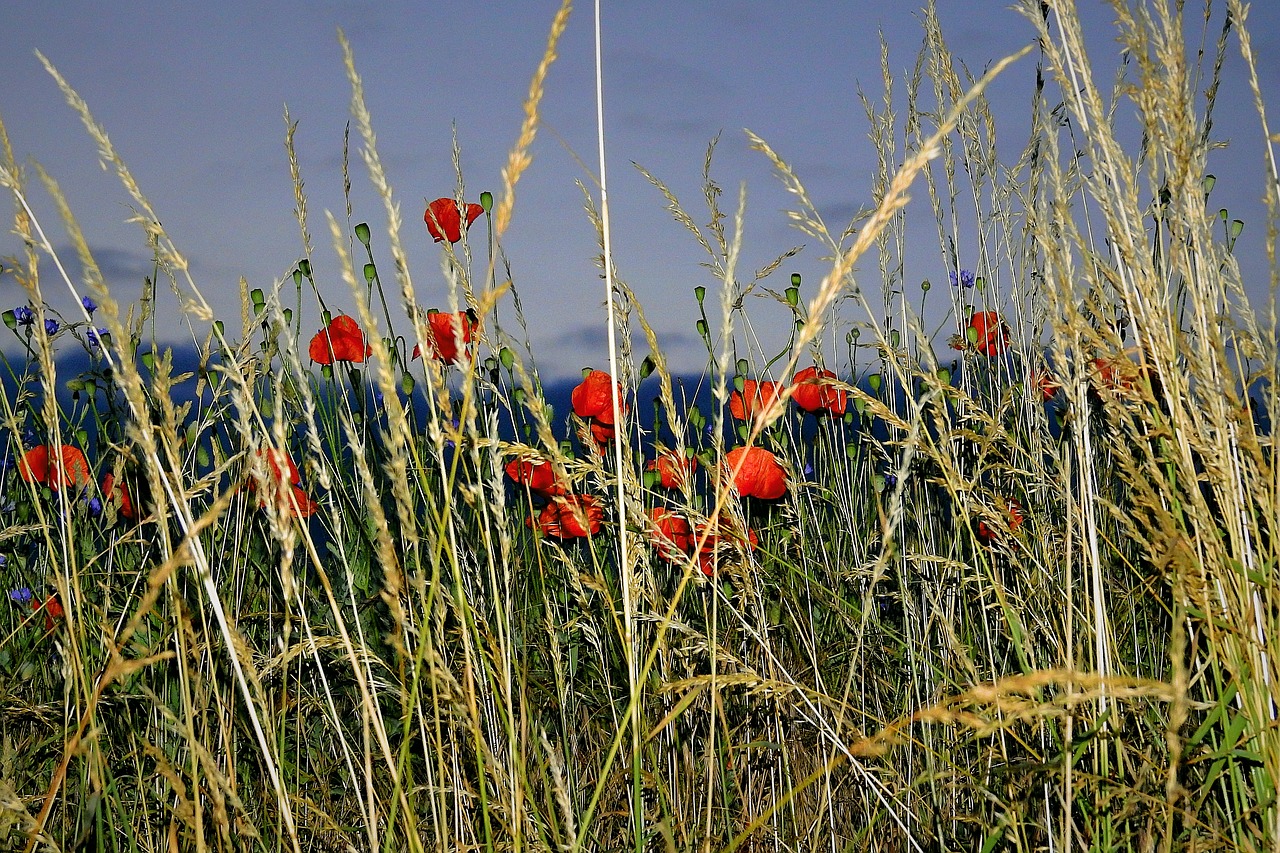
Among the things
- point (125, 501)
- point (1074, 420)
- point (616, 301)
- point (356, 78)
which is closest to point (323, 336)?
point (125, 501)

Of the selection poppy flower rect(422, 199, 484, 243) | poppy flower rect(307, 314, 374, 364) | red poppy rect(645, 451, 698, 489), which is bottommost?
red poppy rect(645, 451, 698, 489)

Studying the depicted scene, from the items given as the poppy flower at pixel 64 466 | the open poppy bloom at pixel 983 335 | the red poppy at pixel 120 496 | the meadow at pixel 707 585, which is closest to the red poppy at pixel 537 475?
the meadow at pixel 707 585

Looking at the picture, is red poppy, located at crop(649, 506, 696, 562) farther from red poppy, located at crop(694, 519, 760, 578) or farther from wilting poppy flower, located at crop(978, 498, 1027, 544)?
wilting poppy flower, located at crop(978, 498, 1027, 544)

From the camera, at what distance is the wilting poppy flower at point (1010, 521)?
1404mm

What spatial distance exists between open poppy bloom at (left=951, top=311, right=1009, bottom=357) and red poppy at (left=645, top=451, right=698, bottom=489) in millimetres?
663

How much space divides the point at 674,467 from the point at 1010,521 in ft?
1.63

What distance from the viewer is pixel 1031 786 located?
1210mm

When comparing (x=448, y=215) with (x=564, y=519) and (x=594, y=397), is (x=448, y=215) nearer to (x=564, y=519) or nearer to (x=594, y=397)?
(x=594, y=397)

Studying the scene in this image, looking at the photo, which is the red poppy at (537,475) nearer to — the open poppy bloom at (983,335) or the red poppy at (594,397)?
the red poppy at (594,397)

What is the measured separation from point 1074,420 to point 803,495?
1.02m

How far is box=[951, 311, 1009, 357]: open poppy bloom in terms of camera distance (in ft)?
7.18

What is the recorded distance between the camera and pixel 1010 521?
1.43 m

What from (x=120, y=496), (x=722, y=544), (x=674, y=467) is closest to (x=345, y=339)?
(x=120, y=496)

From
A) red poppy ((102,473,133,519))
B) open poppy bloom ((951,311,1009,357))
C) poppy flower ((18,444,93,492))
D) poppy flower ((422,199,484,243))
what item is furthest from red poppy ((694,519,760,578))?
poppy flower ((18,444,93,492))
